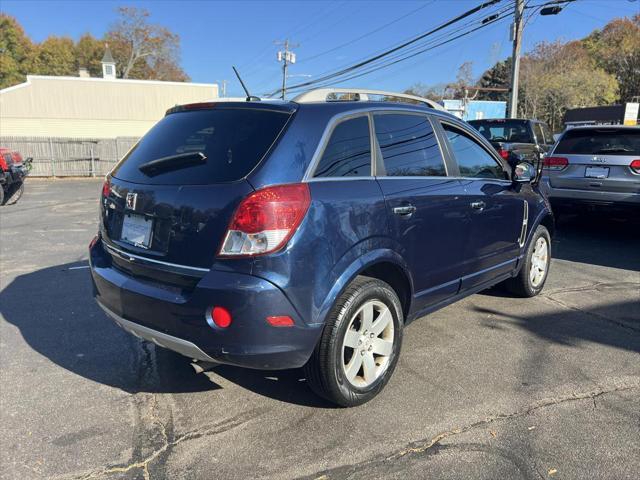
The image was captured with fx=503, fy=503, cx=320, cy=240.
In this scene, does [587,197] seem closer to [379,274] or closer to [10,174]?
[379,274]

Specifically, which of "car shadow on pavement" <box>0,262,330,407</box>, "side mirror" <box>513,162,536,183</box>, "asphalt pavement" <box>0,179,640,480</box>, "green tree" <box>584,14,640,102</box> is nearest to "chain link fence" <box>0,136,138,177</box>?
"car shadow on pavement" <box>0,262,330,407</box>

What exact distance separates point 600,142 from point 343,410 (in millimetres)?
6472

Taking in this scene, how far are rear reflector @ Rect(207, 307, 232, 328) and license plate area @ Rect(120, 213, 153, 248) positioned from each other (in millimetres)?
636

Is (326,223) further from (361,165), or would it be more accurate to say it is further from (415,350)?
(415,350)

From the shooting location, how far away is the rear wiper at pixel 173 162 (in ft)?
9.36

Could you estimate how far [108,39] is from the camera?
60531mm

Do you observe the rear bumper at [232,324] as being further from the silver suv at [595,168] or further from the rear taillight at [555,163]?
the rear taillight at [555,163]

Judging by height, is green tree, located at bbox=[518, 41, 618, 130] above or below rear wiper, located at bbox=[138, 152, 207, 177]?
above

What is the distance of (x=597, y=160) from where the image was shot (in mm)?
7359

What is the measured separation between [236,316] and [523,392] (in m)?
2.01

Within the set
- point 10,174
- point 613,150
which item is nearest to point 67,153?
point 10,174

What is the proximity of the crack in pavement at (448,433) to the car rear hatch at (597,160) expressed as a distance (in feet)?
14.9

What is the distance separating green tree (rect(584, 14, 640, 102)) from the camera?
5297 cm

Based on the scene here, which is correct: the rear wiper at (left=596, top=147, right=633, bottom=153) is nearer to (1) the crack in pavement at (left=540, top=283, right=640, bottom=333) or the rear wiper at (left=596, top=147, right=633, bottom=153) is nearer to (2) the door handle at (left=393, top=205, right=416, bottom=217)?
(1) the crack in pavement at (left=540, top=283, right=640, bottom=333)
